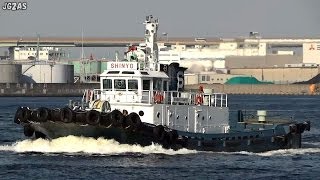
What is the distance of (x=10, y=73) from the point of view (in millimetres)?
153375

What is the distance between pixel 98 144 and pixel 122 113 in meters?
1.79

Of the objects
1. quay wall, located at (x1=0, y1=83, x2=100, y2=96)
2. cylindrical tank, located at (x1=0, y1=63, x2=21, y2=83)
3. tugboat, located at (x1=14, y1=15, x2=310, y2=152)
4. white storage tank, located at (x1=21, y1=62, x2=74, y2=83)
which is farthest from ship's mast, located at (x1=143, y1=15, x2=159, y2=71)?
white storage tank, located at (x1=21, y1=62, x2=74, y2=83)

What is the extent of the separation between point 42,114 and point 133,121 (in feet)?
14.1

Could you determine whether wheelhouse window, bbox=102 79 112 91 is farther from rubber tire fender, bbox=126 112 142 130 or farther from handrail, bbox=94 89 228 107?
rubber tire fender, bbox=126 112 142 130

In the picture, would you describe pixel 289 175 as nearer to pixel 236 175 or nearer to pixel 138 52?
pixel 236 175

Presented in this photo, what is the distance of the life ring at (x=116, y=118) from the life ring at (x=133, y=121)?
0.87ft

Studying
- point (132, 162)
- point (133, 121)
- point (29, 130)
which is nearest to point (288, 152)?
point (133, 121)

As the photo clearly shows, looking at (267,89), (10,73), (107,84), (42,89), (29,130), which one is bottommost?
(29,130)

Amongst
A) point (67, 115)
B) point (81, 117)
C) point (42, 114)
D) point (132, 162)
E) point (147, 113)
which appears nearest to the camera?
point (132, 162)

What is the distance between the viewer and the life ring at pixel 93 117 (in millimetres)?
41750

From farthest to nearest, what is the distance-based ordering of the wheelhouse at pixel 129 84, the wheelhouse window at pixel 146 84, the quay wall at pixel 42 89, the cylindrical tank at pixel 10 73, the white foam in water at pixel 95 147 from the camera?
the cylindrical tank at pixel 10 73, the quay wall at pixel 42 89, the wheelhouse window at pixel 146 84, the wheelhouse at pixel 129 84, the white foam in water at pixel 95 147

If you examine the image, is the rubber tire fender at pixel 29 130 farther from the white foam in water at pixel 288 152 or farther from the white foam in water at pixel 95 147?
Answer: the white foam in water at pixel 288 152

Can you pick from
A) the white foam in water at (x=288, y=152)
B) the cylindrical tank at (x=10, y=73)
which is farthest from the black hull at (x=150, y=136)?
the cylindrical tank at (x=10, y=73)

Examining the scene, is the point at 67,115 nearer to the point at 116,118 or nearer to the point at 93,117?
the point at 93,117
